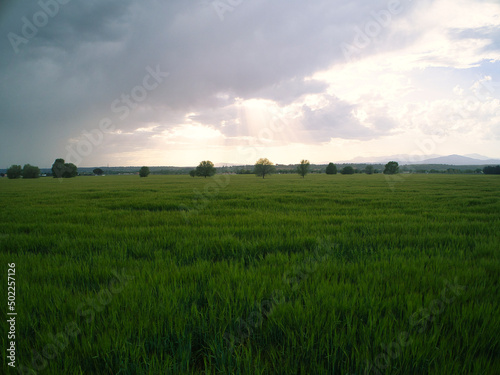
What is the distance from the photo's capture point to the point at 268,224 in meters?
6.68

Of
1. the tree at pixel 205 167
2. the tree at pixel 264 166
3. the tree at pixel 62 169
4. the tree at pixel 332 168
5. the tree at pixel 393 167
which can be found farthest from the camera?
the tree at pixel 332 168

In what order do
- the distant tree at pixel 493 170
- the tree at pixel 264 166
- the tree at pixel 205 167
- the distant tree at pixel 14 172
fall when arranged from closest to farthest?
the tree at pixel 264 166 < the tree at pixel 205 167 < the distant tree at pixel 14 172 < the distant tree at pixel 493 170

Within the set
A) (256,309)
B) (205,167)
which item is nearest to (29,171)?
(205,167)

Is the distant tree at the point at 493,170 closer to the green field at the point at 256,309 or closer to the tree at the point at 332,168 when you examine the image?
the tree at the point at 332,168

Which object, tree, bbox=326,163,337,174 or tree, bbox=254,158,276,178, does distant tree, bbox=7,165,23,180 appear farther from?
tree, bbox=326,163,337,174

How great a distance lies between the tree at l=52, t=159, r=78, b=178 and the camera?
77.9 metres

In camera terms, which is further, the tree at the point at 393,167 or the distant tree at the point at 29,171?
the distant tree at the point at 29,171

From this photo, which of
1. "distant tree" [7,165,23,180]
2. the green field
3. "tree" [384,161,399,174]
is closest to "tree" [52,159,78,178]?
"distant tree" [7,165,23,180]

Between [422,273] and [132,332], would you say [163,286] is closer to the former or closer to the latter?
[132,332]

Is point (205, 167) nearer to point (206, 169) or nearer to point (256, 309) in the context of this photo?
point (206, 169)

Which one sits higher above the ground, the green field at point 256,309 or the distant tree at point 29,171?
the distant tree at point 29,171

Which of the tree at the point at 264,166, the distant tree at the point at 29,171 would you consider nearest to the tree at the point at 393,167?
the tree at the point at 264,166

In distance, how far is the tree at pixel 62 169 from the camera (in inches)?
3068

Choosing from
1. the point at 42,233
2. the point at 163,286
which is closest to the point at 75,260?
the point at 163,286
